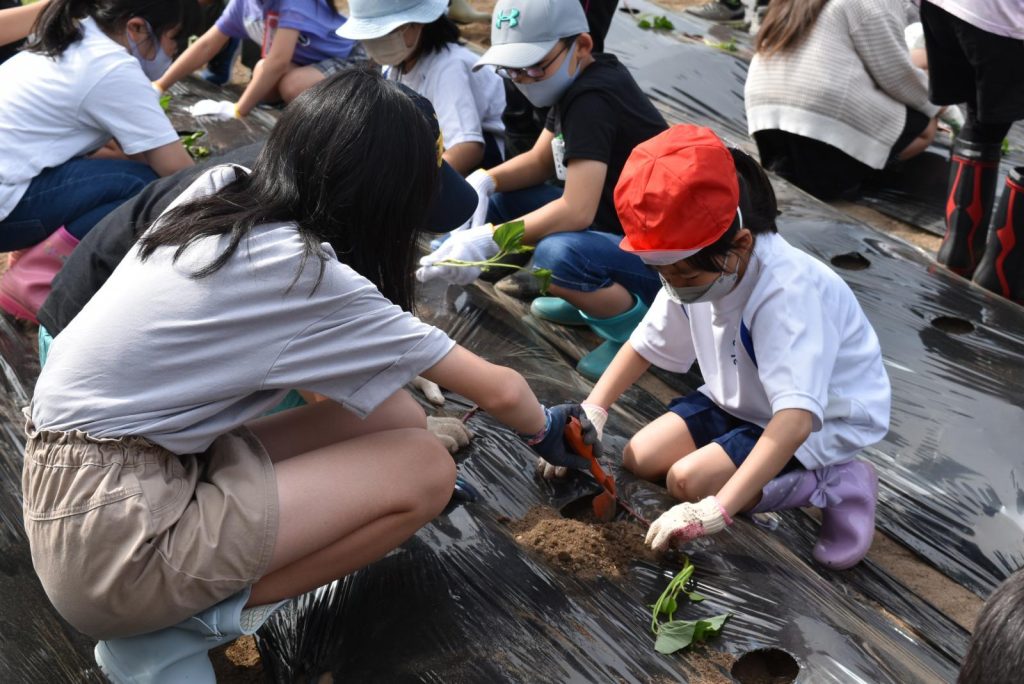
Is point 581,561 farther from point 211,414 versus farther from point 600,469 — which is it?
point 211,414

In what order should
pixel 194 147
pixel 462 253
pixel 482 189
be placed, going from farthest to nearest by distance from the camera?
pixel 194 147, pixel 482 189, pixel 462 253

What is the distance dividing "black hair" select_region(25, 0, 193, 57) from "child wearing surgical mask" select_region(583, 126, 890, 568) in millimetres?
1552

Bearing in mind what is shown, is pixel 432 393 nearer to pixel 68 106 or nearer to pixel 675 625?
pixel 675 625

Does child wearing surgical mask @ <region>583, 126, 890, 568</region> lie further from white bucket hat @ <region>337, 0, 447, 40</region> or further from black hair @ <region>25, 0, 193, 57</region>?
black hair @ <region>25, 0, 193, 57</region>

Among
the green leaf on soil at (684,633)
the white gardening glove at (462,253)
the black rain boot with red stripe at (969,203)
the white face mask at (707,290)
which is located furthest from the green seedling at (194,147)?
the green leaf on soil at (684,633)

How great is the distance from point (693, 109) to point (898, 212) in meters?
0.98

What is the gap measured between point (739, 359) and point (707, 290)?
0.75ft

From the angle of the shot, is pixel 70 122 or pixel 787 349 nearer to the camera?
pixel 787 349

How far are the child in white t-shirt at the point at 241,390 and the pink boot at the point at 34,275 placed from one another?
4.46 ft

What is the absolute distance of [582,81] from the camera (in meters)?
2.96

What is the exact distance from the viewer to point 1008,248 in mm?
3340

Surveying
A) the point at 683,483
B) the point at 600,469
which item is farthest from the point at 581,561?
the point at 683,483

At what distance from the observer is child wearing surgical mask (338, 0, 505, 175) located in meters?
3.32

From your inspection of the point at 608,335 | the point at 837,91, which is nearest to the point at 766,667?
the point at 608,335
